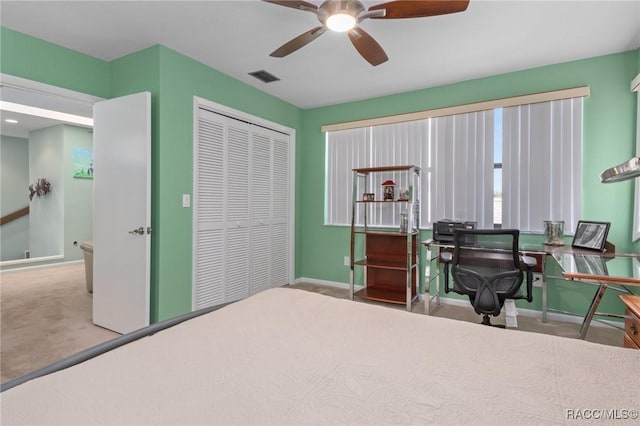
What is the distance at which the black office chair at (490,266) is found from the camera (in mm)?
2383

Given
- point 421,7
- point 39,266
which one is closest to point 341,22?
point 421,7

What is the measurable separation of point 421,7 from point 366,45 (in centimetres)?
47

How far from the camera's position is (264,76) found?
3.34m

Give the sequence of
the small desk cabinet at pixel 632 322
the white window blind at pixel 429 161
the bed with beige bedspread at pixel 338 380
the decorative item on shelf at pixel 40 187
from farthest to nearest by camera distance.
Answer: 1. the decorative item on shelf at pixel 40 187
2. the white window blind at pixel 429 161
3. the small desk cabinet at pixel 632 322
4. the bed with beige bedspread at pixel 338 380

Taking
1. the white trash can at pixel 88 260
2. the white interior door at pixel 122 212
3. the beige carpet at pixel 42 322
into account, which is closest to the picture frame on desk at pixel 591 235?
the white interior door at pixel 122 212

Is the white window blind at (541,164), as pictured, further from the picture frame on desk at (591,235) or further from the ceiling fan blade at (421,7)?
the ceiling fan blade at (421,7)

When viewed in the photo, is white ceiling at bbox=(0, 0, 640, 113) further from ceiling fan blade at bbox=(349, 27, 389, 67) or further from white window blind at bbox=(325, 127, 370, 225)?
white window blind at bbox=(325, 127, 370, 225)

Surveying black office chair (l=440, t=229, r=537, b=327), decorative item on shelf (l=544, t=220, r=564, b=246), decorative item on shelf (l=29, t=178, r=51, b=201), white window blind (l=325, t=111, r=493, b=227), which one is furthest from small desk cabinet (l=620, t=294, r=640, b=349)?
decorative item on shelf (l=29, t=178, r=51, b=201)

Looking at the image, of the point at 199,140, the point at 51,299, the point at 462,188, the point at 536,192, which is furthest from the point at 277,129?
the point at 51,299

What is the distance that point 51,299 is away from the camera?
368cm

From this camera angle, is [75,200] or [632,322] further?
[75,200]

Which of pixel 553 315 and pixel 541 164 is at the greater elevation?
pixel 541 164

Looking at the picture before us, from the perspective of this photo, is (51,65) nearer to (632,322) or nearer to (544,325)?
(632,322)

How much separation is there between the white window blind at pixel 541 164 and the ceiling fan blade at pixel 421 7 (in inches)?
78.8
